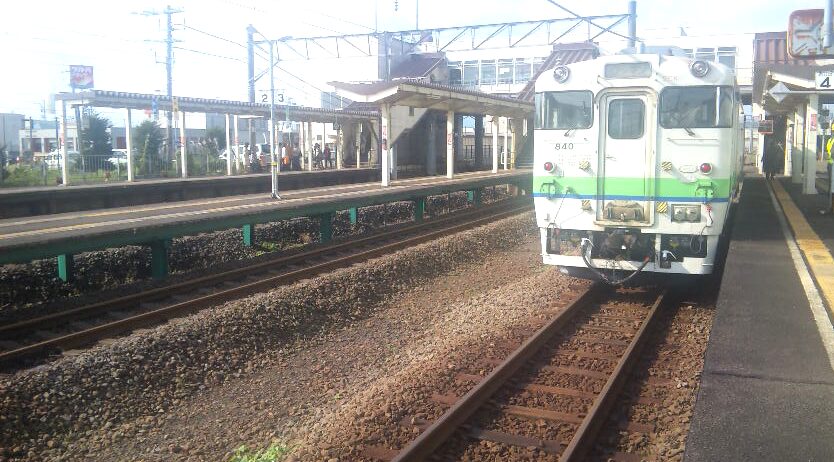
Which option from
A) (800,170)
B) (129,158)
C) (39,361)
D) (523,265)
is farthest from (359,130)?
(39,361)

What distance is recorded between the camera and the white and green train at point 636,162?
8.90m

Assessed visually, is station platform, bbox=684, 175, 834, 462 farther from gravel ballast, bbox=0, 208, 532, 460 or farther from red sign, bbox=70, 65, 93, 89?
red sign, bbox=70, 65, 93, 89

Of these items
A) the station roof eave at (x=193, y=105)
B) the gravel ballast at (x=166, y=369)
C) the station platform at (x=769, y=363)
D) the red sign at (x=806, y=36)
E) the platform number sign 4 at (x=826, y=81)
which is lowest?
the gravel ballast at (x=166, y=369)

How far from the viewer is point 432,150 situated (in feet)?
120

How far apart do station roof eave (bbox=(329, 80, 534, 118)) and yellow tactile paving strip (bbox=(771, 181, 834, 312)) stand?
10839 mm

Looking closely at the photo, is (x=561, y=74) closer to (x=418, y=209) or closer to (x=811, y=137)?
(x=418, y=209)

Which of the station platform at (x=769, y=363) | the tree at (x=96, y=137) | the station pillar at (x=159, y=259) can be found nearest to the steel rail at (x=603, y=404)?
the station platform at (x=769, y=363)

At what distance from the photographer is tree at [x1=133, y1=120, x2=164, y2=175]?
97.9 feet

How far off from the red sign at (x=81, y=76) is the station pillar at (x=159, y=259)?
43666mm

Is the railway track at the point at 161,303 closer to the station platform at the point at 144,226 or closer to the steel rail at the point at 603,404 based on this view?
the station platform at the point at 144,226

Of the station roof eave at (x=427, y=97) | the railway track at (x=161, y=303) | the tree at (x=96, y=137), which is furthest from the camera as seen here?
the tree at (x=96, y=137)

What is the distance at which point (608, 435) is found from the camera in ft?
17.6

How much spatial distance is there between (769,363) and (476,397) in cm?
224

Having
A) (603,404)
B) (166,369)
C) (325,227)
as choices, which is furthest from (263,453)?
(325,227)
